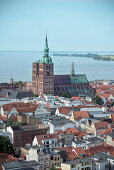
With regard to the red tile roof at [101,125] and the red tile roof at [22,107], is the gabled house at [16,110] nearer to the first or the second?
the red tile roof at [22,107]

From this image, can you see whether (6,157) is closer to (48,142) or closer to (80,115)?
(48,142)

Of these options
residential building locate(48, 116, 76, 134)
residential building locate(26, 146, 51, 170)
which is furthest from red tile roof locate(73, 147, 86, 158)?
residential building locate(48, 116, 76, 134)

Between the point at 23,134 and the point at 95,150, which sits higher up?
the point at 23,134

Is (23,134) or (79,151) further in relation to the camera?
(23,134)

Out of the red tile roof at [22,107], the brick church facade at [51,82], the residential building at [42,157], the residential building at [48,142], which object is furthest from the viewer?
the brick church facade at [51,82]

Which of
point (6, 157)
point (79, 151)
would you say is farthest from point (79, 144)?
point (6, 157)

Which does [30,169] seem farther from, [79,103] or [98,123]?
[79,103]

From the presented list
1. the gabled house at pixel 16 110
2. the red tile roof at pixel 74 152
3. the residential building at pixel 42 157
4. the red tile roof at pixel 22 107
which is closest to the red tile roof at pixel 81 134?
the red tile roof at pixel 74 152
